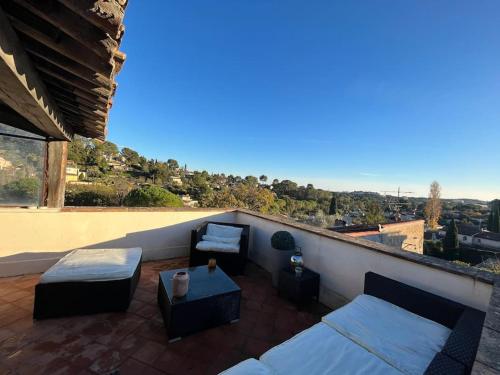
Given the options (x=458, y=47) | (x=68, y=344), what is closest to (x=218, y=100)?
(x=458, y=47)

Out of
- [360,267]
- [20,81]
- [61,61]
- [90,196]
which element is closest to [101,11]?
[61,61]

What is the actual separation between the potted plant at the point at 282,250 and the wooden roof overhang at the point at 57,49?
262cm

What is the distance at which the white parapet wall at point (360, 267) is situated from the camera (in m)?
1.83

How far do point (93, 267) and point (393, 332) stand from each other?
2733mm

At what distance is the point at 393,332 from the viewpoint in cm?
157

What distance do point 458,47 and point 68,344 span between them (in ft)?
28.5

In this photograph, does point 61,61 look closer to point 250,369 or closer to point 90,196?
point 250,369

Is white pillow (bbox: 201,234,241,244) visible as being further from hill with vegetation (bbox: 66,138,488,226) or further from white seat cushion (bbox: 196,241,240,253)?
hill with vegetation (bbox: 66,138,488,226)

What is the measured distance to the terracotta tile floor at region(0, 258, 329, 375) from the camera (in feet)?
5.75

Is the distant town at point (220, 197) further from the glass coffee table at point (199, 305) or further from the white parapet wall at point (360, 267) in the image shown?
the glass coffee table at point (199, 305)

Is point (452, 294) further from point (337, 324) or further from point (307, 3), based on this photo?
point (307, 3)

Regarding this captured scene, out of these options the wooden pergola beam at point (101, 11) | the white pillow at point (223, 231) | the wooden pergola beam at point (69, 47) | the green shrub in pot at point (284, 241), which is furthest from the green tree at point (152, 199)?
the wooden pergola beam at point (101, 11)

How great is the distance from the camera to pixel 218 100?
1223cm

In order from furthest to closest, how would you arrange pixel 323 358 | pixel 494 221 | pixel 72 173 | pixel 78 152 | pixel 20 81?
pixel 494 221, pixel 78 152, pixel 72 173, pixel 20 81, pixel 323 358
